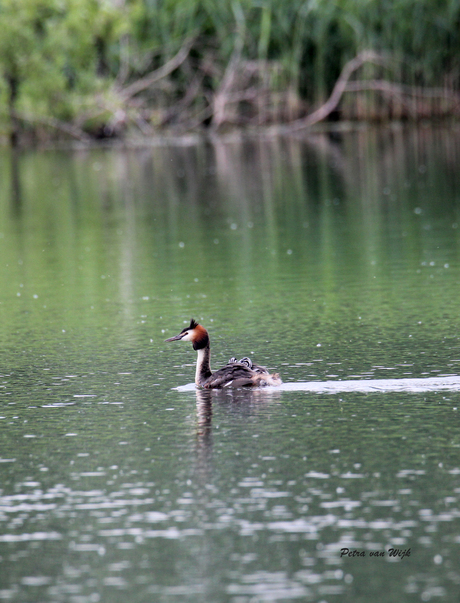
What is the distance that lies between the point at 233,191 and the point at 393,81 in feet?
50.3

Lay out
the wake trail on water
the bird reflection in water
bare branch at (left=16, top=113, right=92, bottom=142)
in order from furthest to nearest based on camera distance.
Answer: bare branch at (left=16, top=113, right=92, bottom=142), the wake trail on water, the bird reflection in water

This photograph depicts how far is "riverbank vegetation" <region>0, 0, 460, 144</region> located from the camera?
40.4 metres

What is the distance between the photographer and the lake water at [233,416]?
6082 mm

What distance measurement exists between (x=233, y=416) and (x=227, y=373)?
76cm

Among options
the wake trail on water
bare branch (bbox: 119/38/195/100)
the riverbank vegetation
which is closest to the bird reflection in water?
the wake trail on water

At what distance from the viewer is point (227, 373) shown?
31.8ft

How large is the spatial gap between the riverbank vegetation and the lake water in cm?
1966

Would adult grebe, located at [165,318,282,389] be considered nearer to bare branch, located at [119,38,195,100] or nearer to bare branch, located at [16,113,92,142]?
bare branch, located at [119,38,195,100]

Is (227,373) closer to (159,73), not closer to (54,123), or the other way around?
(159,73)

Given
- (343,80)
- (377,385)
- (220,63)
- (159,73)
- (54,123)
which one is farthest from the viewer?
(54,123)
